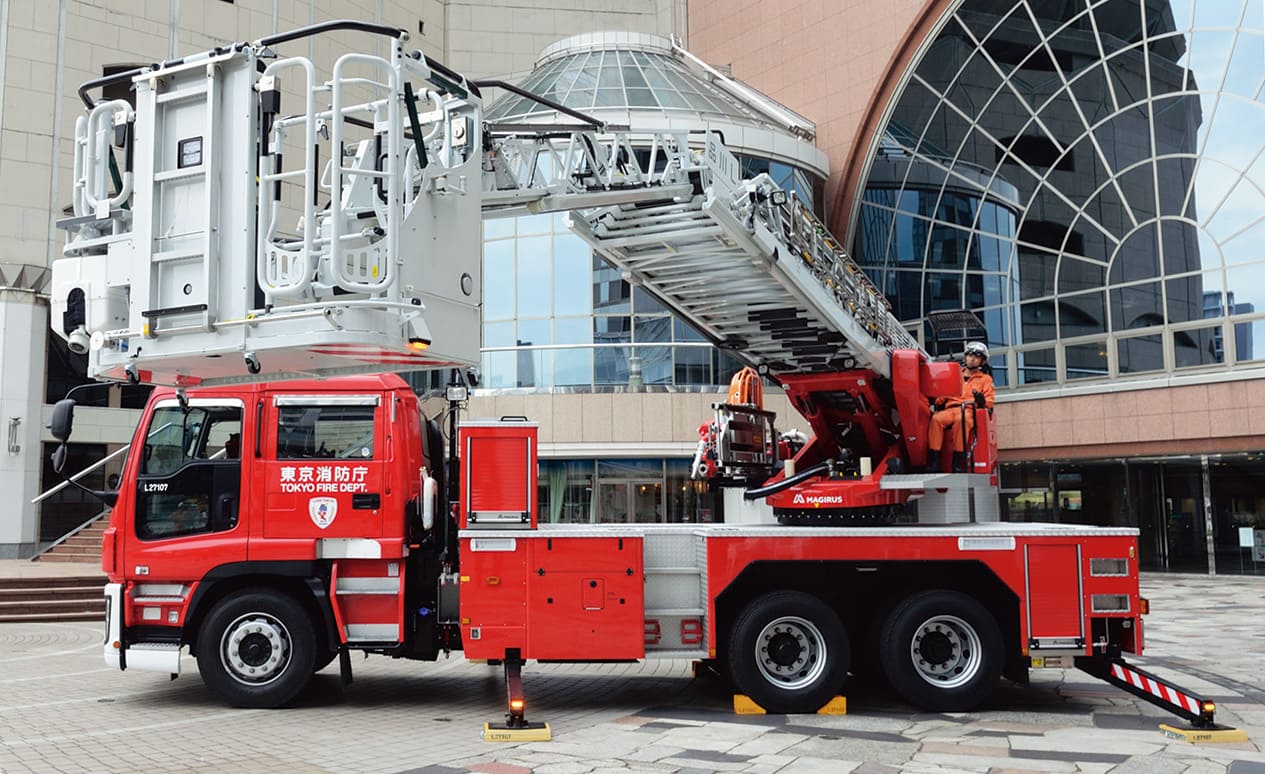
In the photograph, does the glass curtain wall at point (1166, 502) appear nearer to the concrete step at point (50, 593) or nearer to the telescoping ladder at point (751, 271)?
Answer: the telescoping ladder at point (751, 271)

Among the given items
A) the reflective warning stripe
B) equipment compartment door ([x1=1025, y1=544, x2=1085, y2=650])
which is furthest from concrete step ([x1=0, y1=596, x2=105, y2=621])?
the reflective warning stripe

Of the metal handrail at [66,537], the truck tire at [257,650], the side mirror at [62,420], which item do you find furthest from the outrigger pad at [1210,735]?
the metal handrail at [66,537]

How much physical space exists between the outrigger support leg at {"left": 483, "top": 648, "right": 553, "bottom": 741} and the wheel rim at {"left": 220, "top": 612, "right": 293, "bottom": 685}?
1946mm

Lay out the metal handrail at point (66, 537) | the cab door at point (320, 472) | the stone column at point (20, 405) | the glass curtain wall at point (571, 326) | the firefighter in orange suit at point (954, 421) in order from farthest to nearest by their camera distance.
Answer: the glass curtain wall at point (571, 326)
the stone column at point (20, 405)
the metal handrail at point (66, 537)
the firefighter in orange suit at point (954, 421)
the cab door at point (320, 472)

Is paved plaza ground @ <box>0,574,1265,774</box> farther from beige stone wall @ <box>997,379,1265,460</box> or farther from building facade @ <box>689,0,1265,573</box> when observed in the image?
building facade @ <box>689,0,1265,573</box>

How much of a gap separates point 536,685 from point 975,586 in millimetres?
4385

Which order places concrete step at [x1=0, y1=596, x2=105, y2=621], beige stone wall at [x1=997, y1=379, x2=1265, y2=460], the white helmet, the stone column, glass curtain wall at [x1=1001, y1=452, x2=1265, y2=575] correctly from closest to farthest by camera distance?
the white helmet → concrete step at [x1=0, y1=596, x2=105, y2=621] → beige stone wall at [x1=997, y1=379, x2=1265, y2=460] → glass curtain wall at [x1=1001, y1=452, x2=1265, y2=575] → the stone column

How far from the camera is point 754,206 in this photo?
31.4 ft

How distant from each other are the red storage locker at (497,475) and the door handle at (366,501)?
0.77 m

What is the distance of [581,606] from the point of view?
9242 millimetres

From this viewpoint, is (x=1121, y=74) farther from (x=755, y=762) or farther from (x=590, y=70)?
(x=755, y=762)

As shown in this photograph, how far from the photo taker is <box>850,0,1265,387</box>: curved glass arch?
75.6 ft

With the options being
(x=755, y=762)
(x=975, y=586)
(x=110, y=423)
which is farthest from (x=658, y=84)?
(x=755, y=762)

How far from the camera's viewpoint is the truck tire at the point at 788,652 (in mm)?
9172
